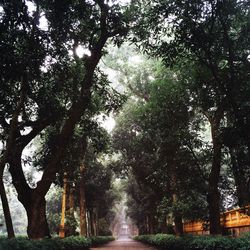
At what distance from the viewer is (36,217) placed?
1265cm

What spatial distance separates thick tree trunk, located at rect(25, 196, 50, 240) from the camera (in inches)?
493

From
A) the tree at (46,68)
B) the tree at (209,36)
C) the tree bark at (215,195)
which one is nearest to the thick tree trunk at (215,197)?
the tree bark at (215,195)

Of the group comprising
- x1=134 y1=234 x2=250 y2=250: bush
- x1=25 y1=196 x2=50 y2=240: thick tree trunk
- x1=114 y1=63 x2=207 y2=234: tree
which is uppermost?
x1=114 y1=63 x2=207 y2=234: tree

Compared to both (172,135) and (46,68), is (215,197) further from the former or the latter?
(46,68)

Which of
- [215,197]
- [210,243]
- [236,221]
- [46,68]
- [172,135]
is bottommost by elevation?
[210,243]

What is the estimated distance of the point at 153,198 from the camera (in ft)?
129

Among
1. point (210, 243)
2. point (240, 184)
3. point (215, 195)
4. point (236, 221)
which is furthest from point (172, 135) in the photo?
point (210, 243)

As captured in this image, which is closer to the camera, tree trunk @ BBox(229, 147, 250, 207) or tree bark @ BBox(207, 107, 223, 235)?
tree bark @ BBox(207, 107, 223, 235)

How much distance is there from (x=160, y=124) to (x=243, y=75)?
761 cm

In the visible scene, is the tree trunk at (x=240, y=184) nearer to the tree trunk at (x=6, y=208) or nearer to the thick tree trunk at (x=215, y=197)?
the thick tree trunk at (x=215, y=197)

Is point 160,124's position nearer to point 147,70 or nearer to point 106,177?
point 147,70

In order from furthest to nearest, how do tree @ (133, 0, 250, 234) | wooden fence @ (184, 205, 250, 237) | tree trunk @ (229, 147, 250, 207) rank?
tree trunk @ (229, 147, 250, 207), wooden fence @ (184, 205, 250, 237), tree @ (133, 0, 250, 234)

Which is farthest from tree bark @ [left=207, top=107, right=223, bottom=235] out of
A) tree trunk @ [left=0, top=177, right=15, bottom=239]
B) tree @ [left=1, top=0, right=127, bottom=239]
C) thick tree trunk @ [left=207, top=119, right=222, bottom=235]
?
tree trunk @ [left=0, top=177, right=15, bottom=239]

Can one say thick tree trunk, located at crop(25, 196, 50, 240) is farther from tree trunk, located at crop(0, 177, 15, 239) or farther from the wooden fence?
the wooden fence
